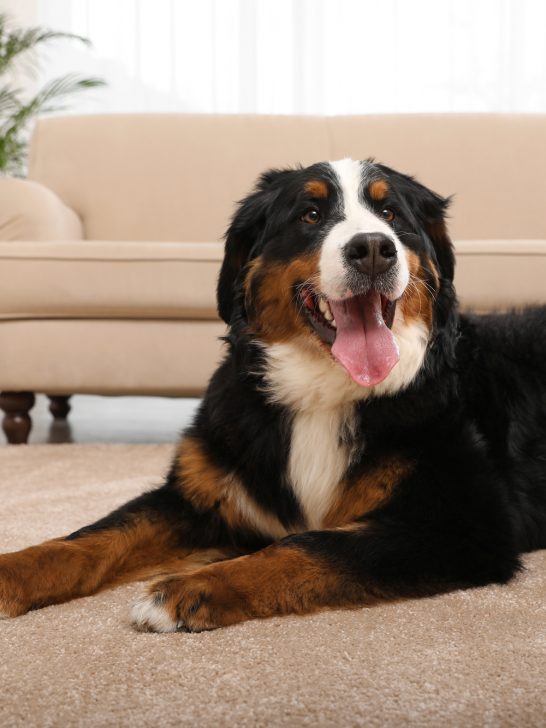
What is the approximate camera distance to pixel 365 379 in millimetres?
1830

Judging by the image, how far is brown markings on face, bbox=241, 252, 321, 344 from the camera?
1887 mm

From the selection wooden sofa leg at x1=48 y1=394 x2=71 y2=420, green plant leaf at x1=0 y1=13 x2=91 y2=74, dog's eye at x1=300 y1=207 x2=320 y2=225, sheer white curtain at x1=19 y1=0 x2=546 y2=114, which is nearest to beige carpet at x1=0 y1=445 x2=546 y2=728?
dog's eye at x1=300 y1=207 x2=320 y2=225

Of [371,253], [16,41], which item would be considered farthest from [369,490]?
[16,41]

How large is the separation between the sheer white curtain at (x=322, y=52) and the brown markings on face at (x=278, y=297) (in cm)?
547

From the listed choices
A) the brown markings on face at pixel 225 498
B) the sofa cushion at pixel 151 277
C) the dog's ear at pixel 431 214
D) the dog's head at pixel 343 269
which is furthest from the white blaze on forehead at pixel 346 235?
the sofa cushion at pixel 151 277

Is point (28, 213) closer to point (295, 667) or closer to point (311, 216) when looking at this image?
point (311, 216)

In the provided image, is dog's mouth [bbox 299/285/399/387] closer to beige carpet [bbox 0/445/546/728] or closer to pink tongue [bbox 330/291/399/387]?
pink tongue [bbox 330/291/399/387]

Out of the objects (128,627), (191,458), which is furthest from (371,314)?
(128,627)

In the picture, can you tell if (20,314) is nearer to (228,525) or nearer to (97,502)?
(97,502)

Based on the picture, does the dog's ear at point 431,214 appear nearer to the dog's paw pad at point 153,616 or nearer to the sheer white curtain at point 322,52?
the dog's paw pad at point 153,616

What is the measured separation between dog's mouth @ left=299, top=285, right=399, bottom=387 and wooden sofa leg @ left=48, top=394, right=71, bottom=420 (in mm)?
3256

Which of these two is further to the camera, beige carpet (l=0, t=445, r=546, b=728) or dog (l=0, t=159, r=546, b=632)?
dog (l=0, t=159, r=546, b=632)

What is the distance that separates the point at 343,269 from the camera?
5.87 feet

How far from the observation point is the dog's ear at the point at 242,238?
2049 mm
